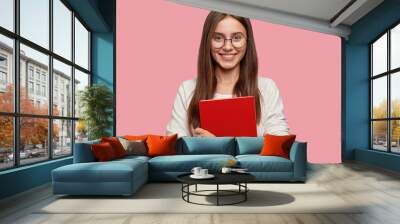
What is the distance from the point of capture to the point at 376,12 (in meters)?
8.45

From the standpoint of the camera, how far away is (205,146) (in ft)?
22.1

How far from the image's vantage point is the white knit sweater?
7.94 metres

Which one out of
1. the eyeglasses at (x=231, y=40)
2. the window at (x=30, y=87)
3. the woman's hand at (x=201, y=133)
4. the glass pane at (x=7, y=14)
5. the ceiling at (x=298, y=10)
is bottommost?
the woman's hand at (x=201, y=133)

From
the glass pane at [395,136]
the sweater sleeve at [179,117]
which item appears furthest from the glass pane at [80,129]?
the glass pane at [395,136]

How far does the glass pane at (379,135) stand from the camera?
8336 mm

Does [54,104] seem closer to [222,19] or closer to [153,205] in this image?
[153,205]

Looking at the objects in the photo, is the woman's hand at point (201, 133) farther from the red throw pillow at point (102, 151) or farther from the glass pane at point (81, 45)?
the glass pane at point (81, 45)

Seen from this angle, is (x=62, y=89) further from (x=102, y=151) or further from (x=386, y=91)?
(x=386, y=91)

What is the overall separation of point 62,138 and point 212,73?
319cm

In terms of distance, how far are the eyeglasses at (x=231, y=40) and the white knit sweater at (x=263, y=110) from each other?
0.82m

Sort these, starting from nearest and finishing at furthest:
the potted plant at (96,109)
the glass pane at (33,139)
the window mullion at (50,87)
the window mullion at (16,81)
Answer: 1. the window mullion at (16,81)
2. the glass pane at (33,139)
3. the window mullion at (50,87)
4. the potted plant at (96,109)

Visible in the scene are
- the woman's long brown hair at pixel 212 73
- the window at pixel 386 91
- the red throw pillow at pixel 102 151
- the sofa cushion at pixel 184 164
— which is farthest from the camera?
the woman's long brown hair at pixel 212 73

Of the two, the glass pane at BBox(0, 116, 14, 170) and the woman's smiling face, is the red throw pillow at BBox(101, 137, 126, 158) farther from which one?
the woman's smiling face

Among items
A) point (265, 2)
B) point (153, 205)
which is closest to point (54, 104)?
point (153, 205)
